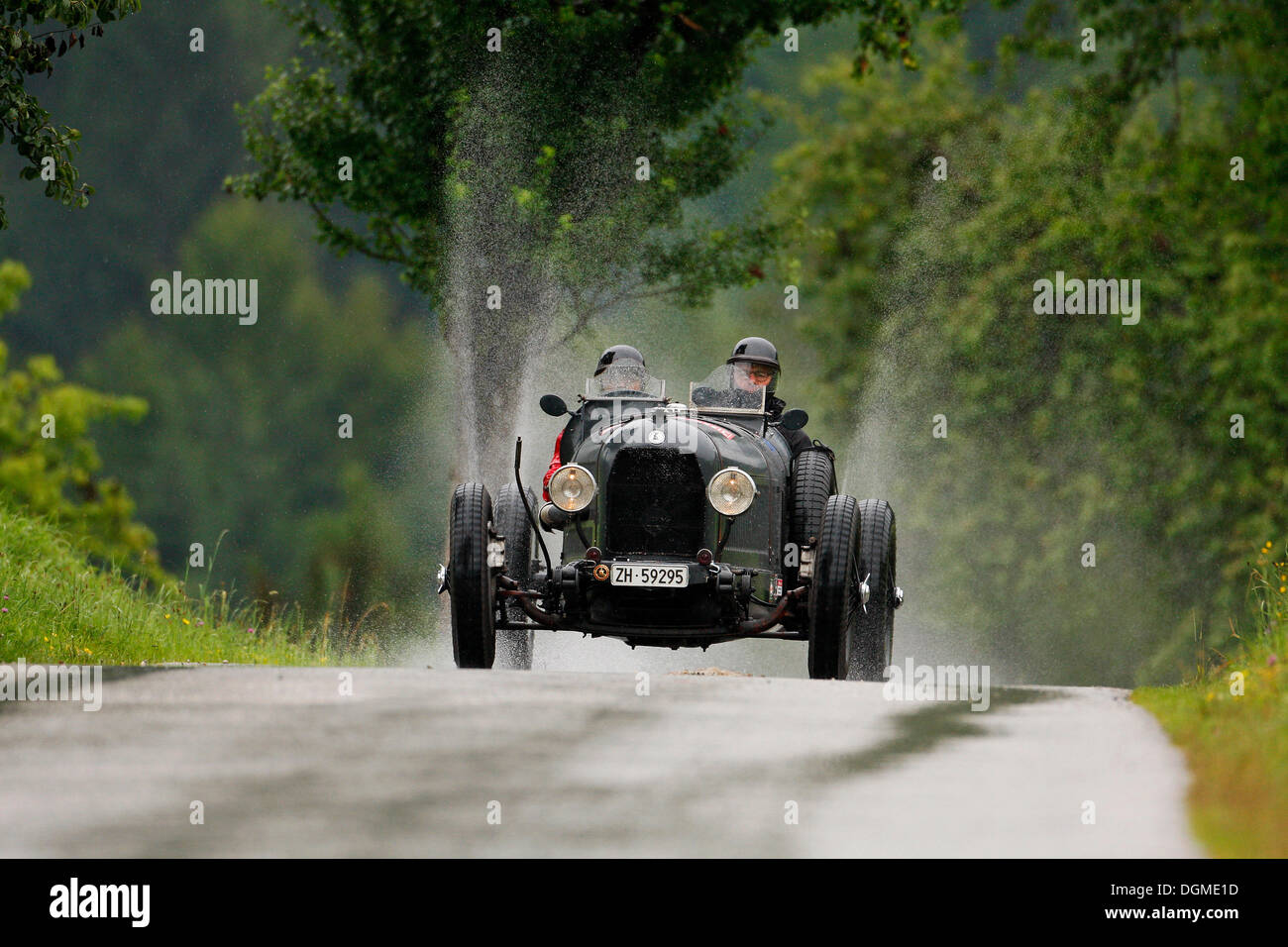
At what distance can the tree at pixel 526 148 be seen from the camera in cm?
2047

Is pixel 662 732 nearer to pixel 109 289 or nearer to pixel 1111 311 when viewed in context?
pixel 1111 311

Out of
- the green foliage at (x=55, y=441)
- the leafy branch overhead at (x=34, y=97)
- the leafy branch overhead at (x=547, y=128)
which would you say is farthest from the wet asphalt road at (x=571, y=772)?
the green foliage at (x=55, y=441)

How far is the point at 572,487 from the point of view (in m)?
10.8

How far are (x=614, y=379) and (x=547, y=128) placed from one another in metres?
8.61

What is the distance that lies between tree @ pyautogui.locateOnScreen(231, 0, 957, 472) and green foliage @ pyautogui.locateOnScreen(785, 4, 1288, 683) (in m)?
5.64

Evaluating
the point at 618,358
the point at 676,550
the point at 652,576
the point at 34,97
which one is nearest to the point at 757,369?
the point at 618,358

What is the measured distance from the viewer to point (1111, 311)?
31.1 m

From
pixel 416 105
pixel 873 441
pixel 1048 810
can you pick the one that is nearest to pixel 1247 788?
pixel 1048 810

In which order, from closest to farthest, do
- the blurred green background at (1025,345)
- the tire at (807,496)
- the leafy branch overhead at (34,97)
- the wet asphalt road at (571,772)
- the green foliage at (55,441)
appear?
the wet asphalt road at (571,772)
the tire at (807,496)
the leafy branch overhead at (34,97)
the blurred green background at (1025,345)
the green foliage at (55,441)

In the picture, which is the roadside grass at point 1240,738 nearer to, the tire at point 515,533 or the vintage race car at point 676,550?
the vintage race car at point 676,550

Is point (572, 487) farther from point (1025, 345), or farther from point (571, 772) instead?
point (1025, 345)

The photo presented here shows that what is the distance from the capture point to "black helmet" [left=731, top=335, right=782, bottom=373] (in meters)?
12.6

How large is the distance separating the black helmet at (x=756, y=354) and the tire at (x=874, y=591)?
1.29m
